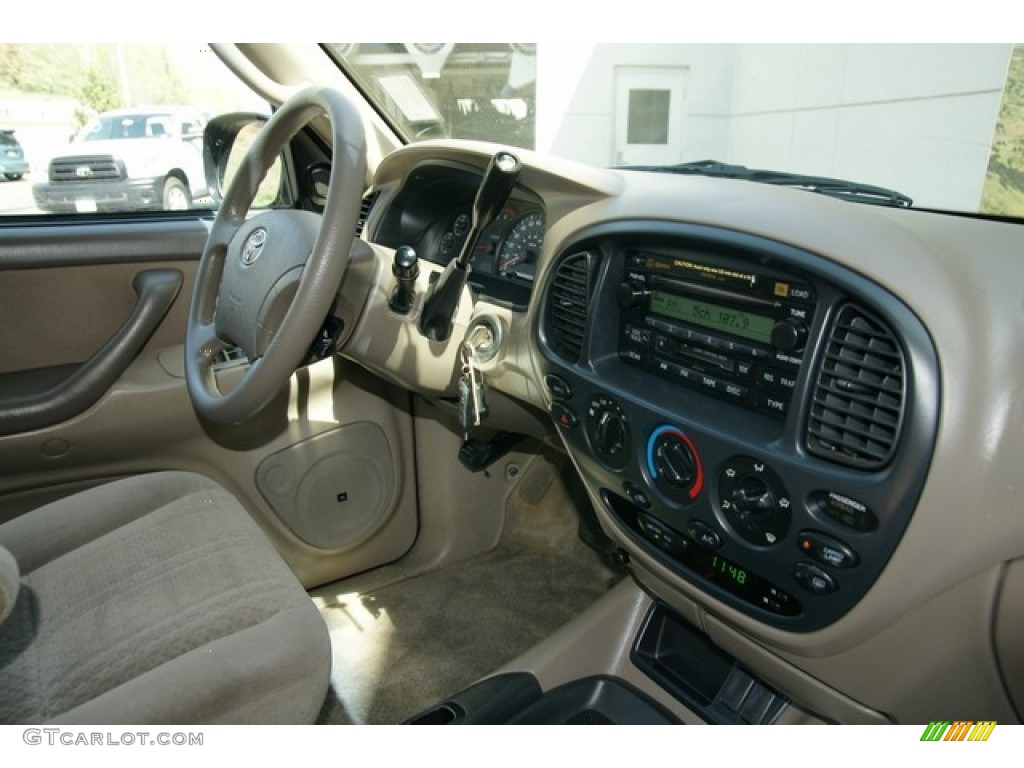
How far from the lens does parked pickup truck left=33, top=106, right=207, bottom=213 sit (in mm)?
1993

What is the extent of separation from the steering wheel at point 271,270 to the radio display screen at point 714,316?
53 centimetres

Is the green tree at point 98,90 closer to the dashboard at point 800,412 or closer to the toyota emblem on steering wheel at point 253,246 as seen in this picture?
the toyota emblem on steering wheel at point 253,246

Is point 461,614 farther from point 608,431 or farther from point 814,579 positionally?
point 814,579

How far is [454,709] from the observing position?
1359 millimetres

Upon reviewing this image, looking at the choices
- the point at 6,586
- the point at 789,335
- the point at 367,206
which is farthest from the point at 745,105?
the point at 6,586

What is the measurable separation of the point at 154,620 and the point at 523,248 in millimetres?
974

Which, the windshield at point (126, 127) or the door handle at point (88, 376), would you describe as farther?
the windshield at point (126, 127)

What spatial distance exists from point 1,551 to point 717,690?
122cm

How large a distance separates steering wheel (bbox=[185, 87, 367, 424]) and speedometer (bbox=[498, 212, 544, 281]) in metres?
0.42

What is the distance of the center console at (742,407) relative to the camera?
2.64 feet

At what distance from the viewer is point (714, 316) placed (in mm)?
1031

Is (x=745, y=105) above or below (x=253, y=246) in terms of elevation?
above

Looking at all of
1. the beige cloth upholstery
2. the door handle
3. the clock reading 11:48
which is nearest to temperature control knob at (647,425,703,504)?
the clock reading 11:48
